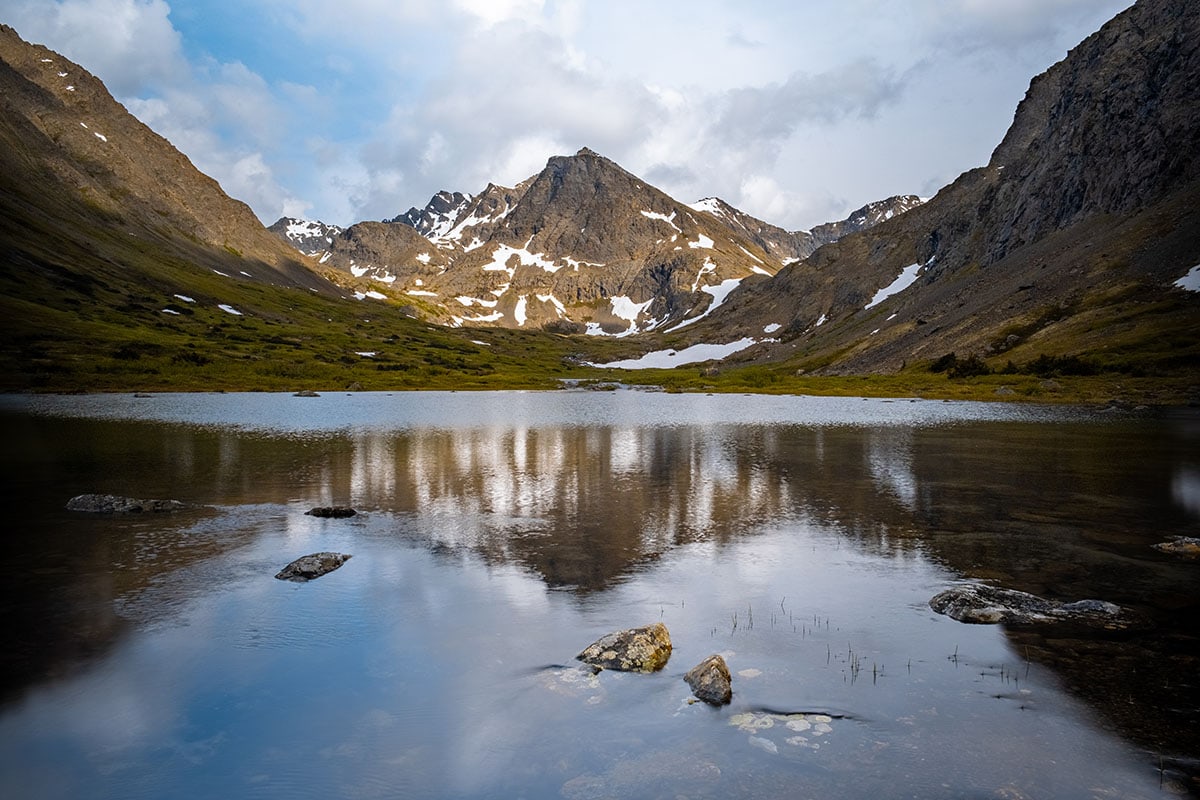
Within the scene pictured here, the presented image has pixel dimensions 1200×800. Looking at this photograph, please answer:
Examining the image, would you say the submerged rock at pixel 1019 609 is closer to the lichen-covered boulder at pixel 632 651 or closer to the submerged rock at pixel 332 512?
the lichen-covered boulder at pixel 632 651

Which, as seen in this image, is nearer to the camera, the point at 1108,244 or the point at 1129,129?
the point at 1108,244

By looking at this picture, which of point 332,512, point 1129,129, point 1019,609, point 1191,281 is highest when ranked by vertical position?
point 1129,129

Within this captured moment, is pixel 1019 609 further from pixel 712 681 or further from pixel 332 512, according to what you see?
pixel 332 512

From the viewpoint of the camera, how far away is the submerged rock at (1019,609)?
17.6 meters

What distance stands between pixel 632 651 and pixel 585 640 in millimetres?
1766

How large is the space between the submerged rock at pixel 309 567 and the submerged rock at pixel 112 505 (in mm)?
12952

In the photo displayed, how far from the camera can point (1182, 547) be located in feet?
78.4

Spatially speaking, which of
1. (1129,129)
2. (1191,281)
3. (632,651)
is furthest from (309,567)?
(1129,129)

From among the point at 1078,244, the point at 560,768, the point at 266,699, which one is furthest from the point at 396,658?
the point at 1078,244

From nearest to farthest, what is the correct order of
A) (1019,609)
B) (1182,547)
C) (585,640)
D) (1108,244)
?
(585,640) < (1019,609) < (1182,547) < (1108,244)

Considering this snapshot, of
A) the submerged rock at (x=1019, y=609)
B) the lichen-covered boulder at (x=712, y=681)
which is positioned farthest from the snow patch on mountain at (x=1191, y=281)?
the lichen-covered boulder at (x=712, y=681)

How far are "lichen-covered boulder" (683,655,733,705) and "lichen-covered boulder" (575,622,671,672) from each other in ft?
2.99

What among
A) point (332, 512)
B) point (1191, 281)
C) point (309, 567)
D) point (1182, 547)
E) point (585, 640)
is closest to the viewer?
point (585, 640)

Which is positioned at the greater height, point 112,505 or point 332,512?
point 112,505
